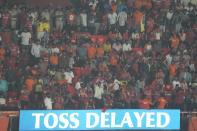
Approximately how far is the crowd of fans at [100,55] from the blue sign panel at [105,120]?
1.66 meters

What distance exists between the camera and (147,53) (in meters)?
12.0

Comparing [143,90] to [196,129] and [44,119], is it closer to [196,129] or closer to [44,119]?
[196,129]

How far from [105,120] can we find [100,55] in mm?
3630

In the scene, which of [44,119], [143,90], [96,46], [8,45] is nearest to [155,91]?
[143,90]

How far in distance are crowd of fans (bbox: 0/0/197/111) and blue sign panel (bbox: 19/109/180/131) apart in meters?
1.66

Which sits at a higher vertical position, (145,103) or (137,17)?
(137,17)

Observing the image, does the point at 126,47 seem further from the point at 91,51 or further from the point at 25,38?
the point at 25,38

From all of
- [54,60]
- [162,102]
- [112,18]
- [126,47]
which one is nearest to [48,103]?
[54,60]

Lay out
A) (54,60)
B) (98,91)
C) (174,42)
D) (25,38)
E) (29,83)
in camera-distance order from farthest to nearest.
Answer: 1. (174,42)
2. (25,38)
3. (54,60)
4. (98,91)
5. (29,83)

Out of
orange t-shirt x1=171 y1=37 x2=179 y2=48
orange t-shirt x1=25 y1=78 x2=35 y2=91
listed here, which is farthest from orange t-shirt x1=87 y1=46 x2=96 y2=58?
orange t-shirt x1=171 y1=37 x2=179 y2=48

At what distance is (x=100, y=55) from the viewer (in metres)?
11.7

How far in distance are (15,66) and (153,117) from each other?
15.6 feet

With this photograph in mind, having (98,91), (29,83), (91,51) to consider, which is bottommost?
(98,91)

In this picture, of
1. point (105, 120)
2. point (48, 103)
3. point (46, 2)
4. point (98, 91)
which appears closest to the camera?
point (105, 120)
